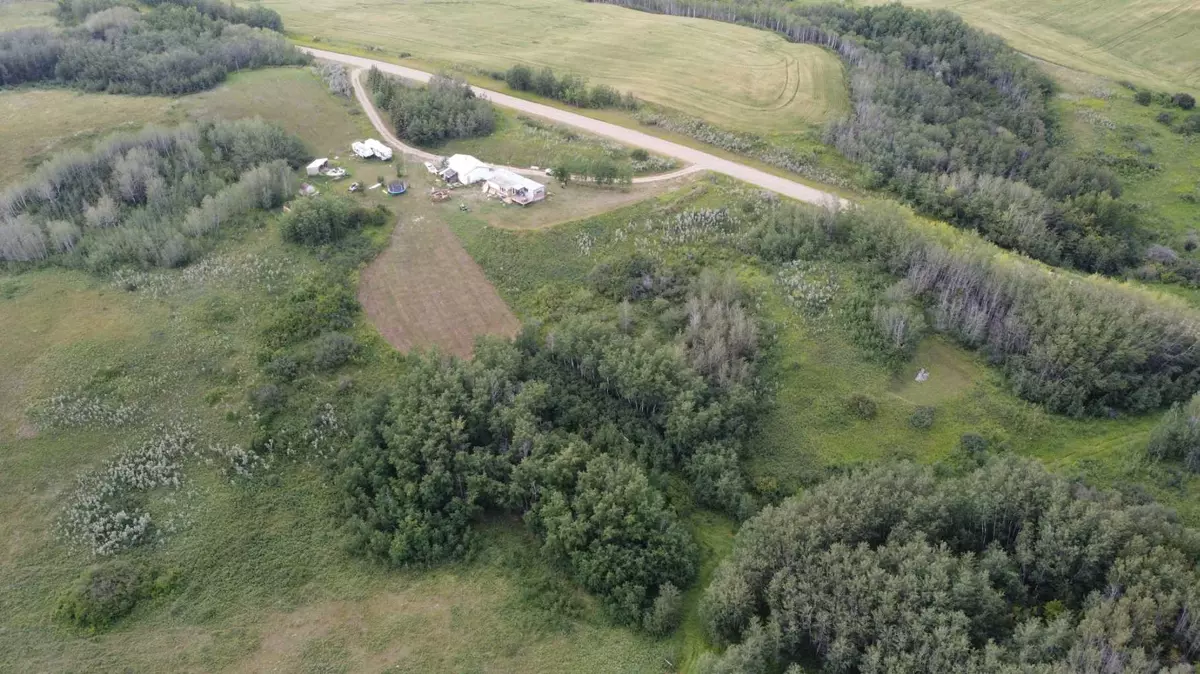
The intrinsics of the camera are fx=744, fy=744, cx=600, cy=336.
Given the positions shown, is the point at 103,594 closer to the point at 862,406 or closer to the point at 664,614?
the point at 664,614

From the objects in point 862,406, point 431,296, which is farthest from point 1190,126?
point 431,296

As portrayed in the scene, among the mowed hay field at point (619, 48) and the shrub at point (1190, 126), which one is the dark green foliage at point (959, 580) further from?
the shrub at point (1190, 126)

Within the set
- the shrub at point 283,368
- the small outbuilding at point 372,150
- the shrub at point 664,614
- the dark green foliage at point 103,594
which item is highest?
the small outbuilding at point 372,150

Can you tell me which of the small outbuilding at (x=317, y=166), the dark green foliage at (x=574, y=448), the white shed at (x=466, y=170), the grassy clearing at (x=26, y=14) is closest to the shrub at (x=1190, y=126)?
the dark green foliage at (x=574, y=448)

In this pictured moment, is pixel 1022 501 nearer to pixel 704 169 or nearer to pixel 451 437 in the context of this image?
pixel 451 437

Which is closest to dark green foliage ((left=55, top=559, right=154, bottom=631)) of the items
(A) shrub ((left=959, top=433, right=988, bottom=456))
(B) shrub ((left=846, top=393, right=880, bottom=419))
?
Answer: (B) shrub ((left=846, top=393, right=880, bottom=419))

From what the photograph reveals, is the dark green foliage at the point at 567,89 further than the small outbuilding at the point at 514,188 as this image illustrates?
Yes
